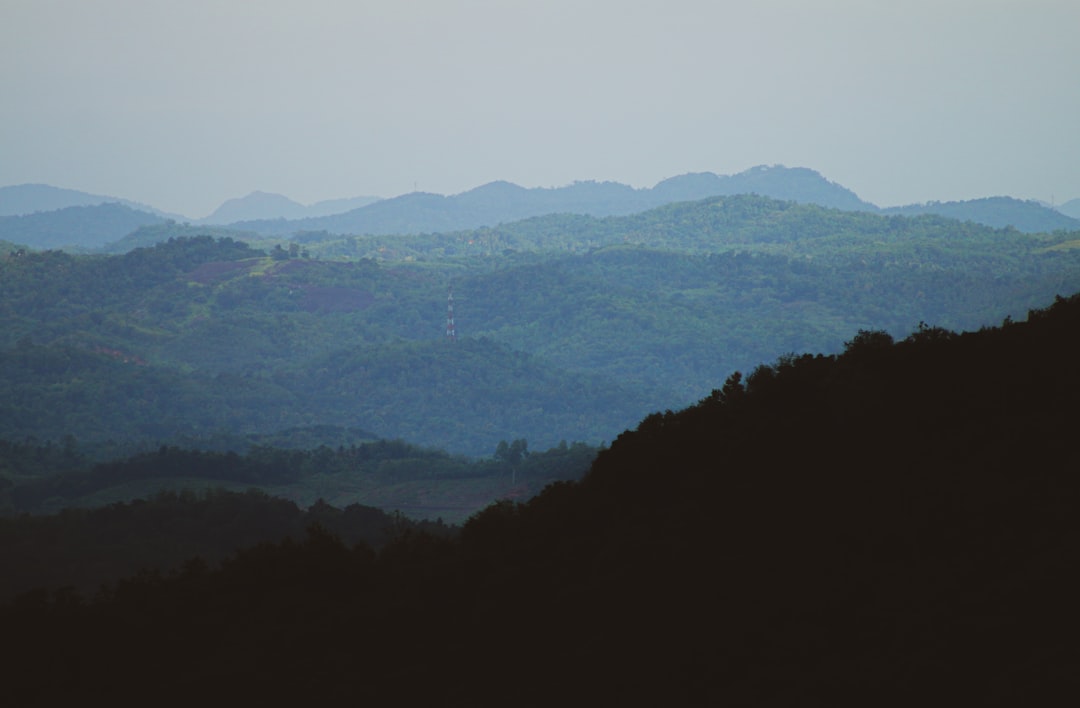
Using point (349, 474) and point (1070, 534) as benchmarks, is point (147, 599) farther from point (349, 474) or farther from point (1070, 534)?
A: point (349, 474)

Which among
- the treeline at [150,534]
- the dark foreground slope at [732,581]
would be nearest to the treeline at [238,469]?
the treeline at [150,534]

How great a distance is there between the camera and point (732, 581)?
27531mm

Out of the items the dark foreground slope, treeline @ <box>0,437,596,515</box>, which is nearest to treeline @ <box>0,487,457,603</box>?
treeline @ <box>0,437,596,515</box>

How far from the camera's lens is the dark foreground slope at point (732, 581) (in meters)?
22.7

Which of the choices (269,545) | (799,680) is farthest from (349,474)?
(799,680)

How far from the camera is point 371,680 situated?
96.2ft

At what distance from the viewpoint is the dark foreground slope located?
74.5ft

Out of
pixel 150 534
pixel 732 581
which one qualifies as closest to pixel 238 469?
pixel 150 534

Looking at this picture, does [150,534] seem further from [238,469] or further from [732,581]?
[732,581]

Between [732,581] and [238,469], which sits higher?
[732,581]

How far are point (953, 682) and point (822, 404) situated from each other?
16.6 meters

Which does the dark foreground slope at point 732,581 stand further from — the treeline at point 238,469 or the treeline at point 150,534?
the treeline at point 238,469

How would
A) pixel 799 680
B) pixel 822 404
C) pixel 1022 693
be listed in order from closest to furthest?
pixel 1022 693, pixel 799 680, pixel 822 404

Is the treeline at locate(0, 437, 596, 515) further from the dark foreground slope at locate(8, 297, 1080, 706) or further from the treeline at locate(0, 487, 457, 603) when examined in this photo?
the dark foreground slope at locate(8, 297, 1080, 706)
